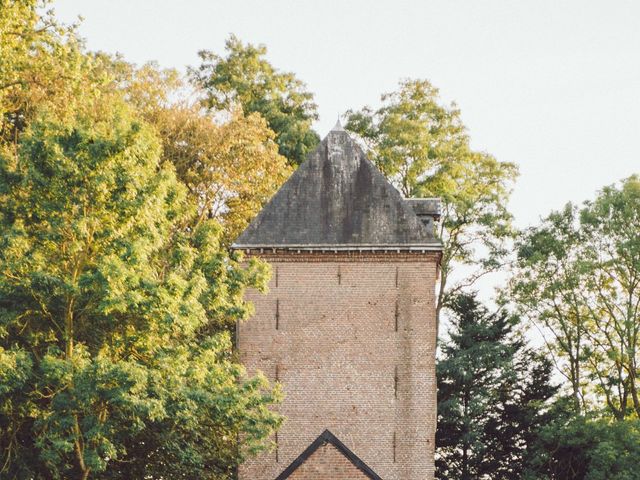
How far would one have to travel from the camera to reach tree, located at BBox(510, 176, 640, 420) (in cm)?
3102

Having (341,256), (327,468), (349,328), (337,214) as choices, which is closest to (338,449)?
(327,468)

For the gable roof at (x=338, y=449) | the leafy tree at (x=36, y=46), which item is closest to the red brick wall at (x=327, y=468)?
the gable roof at (x=338, y=449)

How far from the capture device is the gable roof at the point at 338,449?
20109mm

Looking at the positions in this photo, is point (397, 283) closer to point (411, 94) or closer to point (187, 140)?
point (187, 140)

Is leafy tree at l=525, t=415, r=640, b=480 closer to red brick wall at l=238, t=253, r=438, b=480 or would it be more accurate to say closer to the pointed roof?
red brick wall at l=238, t=253, r=438, b=480

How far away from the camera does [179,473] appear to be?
67.8 feet

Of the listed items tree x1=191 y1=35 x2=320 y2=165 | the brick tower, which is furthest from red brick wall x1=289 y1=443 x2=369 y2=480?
tree x1=191 y1=35 x2=320 y2=165

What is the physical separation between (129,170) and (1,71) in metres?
3.22

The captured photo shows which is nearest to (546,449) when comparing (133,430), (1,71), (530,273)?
(530,273)

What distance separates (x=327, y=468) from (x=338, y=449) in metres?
0.45

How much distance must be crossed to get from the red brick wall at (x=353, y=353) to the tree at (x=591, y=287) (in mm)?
10792

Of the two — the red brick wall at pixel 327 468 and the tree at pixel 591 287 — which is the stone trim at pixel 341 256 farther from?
the tree at pixel 591 287

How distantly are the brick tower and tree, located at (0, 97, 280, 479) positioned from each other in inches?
124

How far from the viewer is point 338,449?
66.3 ft
